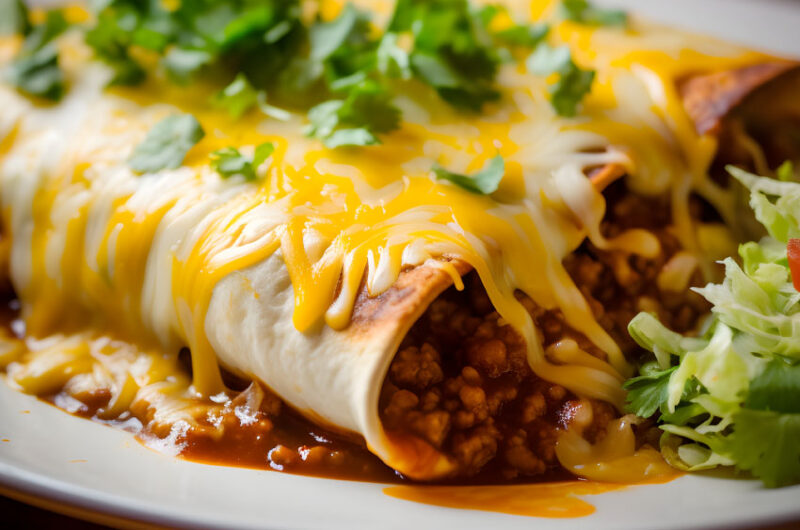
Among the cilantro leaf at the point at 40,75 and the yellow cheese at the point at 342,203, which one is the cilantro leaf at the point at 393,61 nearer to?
the yellow cheese at the point at 342,203

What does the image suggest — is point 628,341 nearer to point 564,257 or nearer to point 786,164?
point 564,257

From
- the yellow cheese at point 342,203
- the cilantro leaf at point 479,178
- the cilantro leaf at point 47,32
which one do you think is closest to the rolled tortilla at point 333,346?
the yellow cheese at point 342,203

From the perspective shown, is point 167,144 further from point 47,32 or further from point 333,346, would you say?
point 47,32

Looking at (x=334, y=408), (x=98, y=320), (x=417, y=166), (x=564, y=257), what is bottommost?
(x=98, y=320)

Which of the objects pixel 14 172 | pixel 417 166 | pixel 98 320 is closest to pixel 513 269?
pixel 417 166

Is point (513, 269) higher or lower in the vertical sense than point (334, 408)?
higher

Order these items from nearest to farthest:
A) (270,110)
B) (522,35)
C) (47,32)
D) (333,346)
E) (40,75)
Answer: (333,346) → (270,110) → (522,35) → (40,75) → (47,32)

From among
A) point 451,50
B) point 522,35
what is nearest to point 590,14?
point 522,35

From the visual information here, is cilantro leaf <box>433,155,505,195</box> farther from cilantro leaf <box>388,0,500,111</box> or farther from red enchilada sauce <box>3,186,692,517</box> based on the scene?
cilantro leaf <box>388,0,500,111</box>

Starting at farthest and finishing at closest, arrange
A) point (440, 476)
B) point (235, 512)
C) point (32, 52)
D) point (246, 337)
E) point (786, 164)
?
point (32, 52), point (786, 164), point (246, 337), point (440, 476), point (235, 512)
